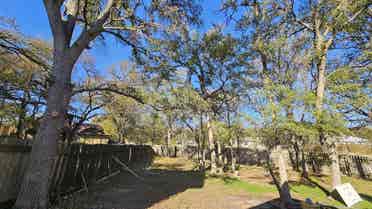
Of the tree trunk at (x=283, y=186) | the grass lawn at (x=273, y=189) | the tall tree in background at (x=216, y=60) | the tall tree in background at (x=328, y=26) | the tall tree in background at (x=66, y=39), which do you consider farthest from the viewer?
the tall tree in background at (x=216, y=60)

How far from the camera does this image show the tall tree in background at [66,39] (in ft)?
11.9

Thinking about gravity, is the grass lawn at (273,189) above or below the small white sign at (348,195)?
below

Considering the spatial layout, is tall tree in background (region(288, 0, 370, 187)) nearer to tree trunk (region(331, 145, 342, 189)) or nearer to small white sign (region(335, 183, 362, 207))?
tree trunk (region(331, 145, 342, 189))

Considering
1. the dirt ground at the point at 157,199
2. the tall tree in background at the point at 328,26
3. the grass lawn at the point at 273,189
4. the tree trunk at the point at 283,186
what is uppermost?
the tall tree in background at the point at 328,26

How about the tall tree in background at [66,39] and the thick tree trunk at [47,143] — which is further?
the tall tree in background at [66,39]

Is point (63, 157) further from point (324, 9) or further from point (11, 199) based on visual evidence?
point (324, 9)

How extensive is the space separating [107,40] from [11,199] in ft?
14.8

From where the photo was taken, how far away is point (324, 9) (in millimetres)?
8203

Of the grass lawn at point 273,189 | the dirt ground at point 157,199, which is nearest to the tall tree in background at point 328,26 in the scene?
the grass lawn at point 273,189

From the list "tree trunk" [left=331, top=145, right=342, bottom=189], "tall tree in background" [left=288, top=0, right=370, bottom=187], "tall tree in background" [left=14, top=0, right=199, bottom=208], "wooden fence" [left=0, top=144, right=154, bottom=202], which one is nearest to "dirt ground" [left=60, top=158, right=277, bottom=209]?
"wooden fence" [left=0, top=144, right=154, bottom=202]

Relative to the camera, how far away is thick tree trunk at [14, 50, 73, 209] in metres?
3.52

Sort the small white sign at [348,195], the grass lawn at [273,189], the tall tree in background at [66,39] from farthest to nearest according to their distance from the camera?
the grass lawn at [273,189] → the small white sign at [348,195] → the tall tree in background at [66,39]

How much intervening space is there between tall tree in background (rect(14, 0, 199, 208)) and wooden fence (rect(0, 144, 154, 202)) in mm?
449

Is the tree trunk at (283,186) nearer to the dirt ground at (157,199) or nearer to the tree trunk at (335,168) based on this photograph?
the dirt ground at (157,199)
